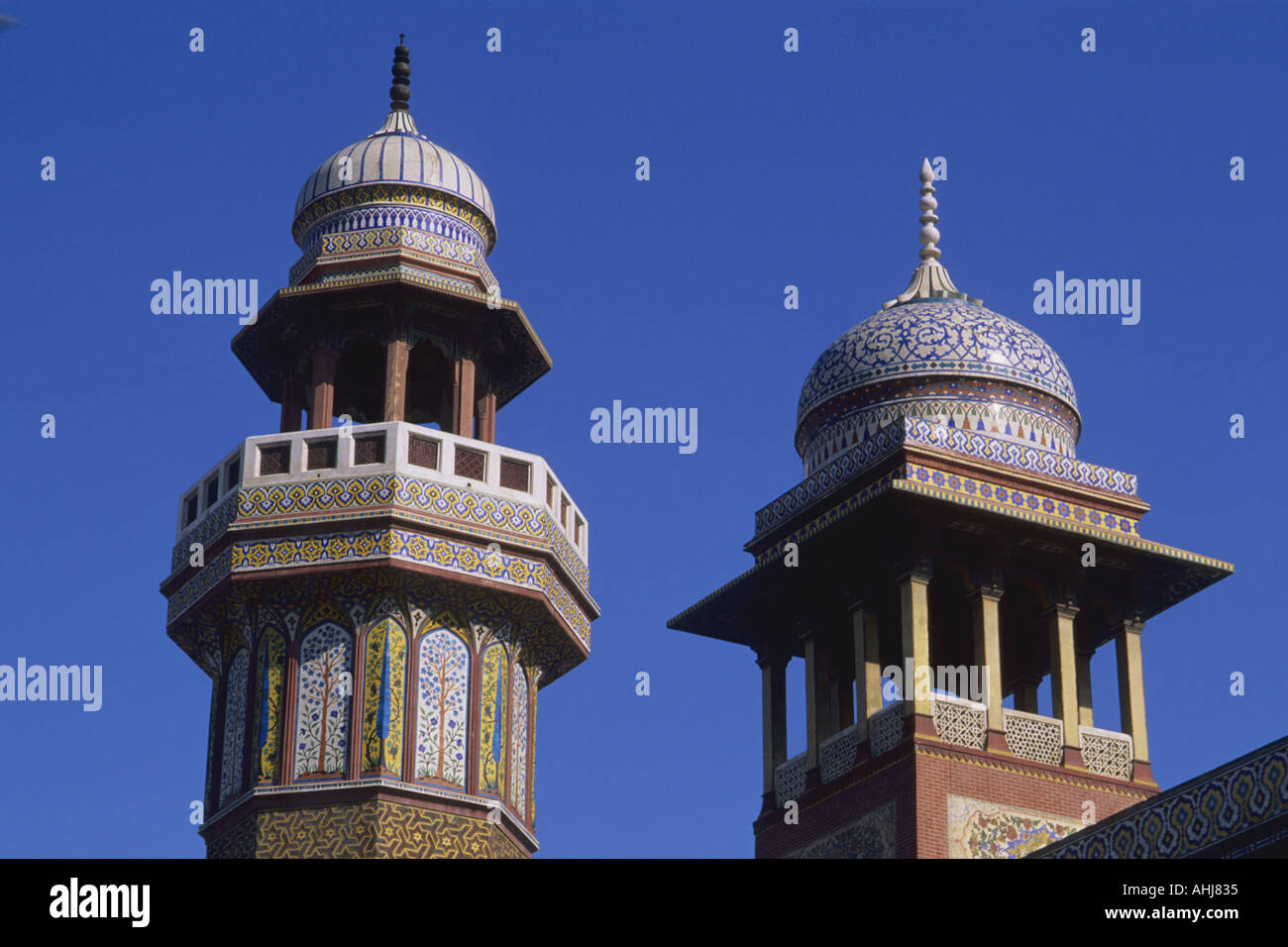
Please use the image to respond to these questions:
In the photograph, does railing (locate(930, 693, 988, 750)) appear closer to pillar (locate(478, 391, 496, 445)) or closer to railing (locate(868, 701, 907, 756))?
railing (locate(868, 701, 907, 756))

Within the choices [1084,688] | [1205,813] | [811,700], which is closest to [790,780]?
[811,700]

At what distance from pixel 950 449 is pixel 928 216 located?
5.24 metres

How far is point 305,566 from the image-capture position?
19.5 m

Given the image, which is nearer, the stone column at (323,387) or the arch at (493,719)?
the arch at (493,719)

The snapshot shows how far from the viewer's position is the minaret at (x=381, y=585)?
19.0 m

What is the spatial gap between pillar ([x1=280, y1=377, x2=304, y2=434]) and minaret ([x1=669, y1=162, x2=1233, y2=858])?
5969mm

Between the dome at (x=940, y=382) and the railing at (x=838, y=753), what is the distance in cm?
321

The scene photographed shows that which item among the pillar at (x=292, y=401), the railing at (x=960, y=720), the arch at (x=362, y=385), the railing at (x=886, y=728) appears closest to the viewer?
the pillar at (x=292, y=401)

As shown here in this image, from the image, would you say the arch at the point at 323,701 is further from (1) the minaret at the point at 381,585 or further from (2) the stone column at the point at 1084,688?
(2) the stone column at the point at 1084,688

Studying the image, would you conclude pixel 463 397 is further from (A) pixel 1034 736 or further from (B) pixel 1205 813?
(B) pixel 1205 813

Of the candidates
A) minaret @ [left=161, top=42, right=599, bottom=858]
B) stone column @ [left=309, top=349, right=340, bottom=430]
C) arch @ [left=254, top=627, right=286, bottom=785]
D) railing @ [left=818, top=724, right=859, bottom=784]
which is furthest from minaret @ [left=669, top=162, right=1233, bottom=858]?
arch @ [left=254, top=627, right=286, bottom=785]

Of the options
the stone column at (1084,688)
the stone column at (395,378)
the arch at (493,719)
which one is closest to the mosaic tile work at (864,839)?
the stone column at (1084,688)
